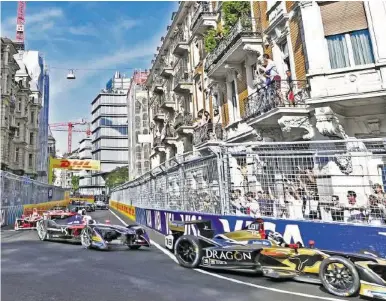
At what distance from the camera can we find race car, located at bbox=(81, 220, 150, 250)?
9.27m

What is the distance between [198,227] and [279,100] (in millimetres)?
6290

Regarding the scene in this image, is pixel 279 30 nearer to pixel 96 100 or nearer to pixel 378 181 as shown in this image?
pixel 378 181

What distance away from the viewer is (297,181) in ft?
25.1

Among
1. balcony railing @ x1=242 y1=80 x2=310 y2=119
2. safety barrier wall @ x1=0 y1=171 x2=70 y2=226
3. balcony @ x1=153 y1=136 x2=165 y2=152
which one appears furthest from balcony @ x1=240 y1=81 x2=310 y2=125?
balcony @ x1=153 y1=136 x2=165 y2=152

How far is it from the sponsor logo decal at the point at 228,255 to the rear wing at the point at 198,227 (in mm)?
1027

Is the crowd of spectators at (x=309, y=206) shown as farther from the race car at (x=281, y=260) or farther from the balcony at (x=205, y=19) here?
the balcony at (x=205, y=19)

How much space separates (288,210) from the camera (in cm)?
763

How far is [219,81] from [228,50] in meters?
3.24

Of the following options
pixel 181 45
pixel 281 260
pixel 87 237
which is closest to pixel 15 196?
pixel 87 237

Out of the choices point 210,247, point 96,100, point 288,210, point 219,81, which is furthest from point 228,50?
point 96,100

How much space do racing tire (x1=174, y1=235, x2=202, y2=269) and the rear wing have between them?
60cm

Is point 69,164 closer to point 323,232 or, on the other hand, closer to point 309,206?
point 309,206

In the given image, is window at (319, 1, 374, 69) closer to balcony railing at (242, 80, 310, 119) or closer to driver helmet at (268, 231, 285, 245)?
balcony railing at (242, 80, 310, 119)

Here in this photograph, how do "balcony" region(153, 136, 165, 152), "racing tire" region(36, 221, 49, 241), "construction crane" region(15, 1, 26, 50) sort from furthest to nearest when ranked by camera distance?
"construction crane" region(15, 1, 26, 50) → "balcony" region(153, 136, 165, 152) → "racing tire" region(36, 221, 49, 241)
